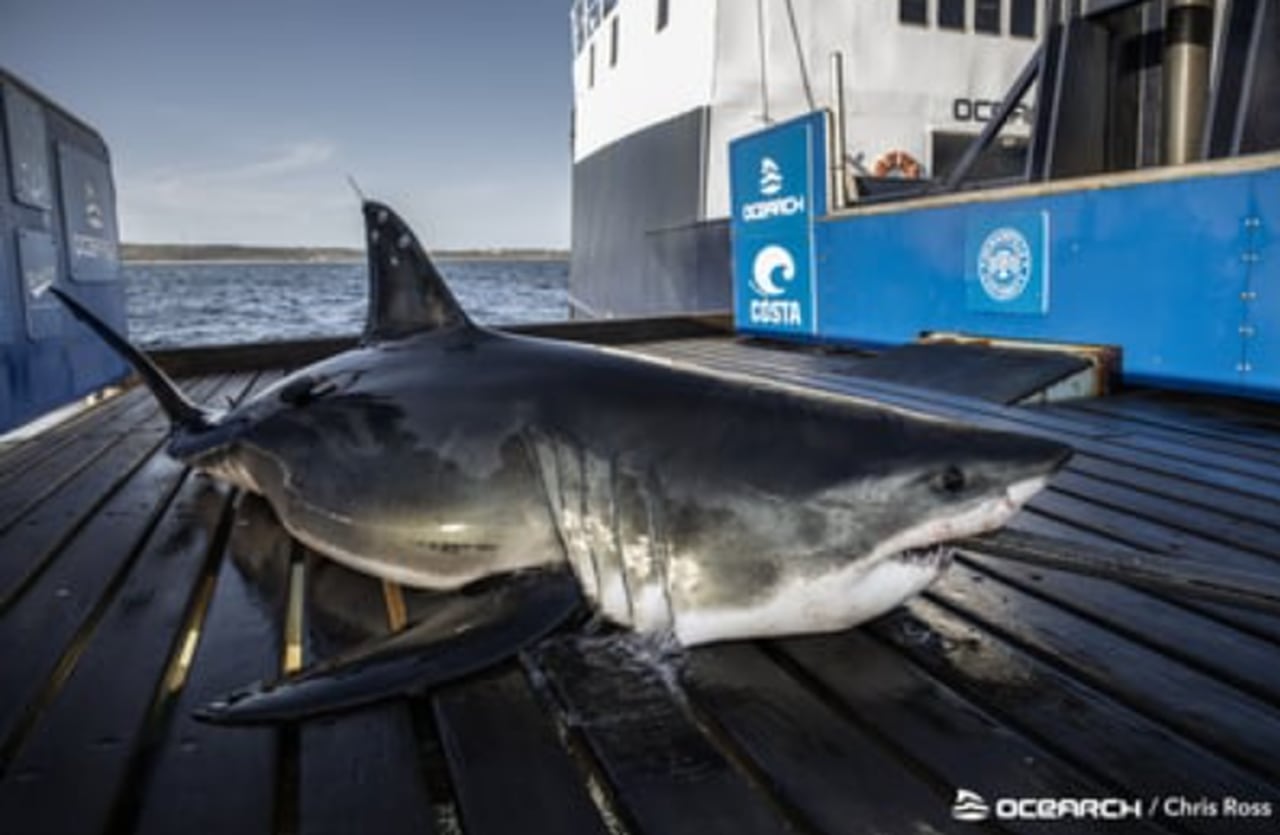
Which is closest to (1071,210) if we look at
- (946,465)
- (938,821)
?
(946,465)

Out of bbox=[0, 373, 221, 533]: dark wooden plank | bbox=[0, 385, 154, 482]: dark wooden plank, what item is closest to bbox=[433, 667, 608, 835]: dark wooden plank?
bbox=[0, 373, 221, 533]: dark wooden plank

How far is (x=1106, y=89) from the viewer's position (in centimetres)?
666

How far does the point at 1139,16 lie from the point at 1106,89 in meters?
0.54

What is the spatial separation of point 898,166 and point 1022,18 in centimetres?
400

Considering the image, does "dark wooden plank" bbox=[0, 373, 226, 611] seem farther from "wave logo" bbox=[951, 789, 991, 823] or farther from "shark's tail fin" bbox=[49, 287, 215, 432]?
"wave logo" bbox=[951, 789, 991, 823]

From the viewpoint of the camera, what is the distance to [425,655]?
1851 millimetres

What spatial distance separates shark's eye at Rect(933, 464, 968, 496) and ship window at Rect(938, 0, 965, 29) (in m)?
15.5

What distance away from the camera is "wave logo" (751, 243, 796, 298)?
888 centimetres

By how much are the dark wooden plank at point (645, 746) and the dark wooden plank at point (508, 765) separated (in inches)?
2.5

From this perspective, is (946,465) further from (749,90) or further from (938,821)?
(749,90)

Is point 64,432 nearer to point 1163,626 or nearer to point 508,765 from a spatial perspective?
point 508,765

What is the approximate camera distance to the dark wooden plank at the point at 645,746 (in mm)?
1453

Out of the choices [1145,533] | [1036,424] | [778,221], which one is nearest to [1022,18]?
[778,221]

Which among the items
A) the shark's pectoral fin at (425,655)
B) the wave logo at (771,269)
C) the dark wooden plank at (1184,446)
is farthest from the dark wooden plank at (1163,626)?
the wave logo at (771,269)
